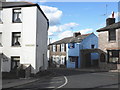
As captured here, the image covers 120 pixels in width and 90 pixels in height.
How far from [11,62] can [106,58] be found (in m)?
16.7

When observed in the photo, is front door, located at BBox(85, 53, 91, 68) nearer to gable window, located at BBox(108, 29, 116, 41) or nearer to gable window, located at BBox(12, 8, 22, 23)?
gable window, located at BBox(108, 29, 116, 41)

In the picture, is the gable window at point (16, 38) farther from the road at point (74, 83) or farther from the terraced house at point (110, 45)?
the terraced house at point (110, 45)

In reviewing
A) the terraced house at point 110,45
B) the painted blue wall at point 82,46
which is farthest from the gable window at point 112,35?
the painted blue wall at point 82,46

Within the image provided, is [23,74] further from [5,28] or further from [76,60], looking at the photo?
[76,60]

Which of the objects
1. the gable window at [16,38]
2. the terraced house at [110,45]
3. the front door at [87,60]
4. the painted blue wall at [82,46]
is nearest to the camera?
the gable window at [16,38]

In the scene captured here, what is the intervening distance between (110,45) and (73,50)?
34.8 feet

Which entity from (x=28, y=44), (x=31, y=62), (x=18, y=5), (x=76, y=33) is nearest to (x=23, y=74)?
(x=31, y=62)

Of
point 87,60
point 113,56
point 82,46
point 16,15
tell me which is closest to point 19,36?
point 16,15

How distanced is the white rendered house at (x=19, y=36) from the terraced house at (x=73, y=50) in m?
19.3

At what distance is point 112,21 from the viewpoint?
3444cm

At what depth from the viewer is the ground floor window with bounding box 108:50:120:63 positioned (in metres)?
30.5

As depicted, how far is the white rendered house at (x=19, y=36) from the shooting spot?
68.9 ft

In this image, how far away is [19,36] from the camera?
21734 mm

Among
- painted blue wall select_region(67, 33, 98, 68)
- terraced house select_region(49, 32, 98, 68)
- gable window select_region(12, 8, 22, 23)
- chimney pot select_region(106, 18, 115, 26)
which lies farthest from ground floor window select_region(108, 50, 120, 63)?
gable window select_region(12, 8, 22, 23)
